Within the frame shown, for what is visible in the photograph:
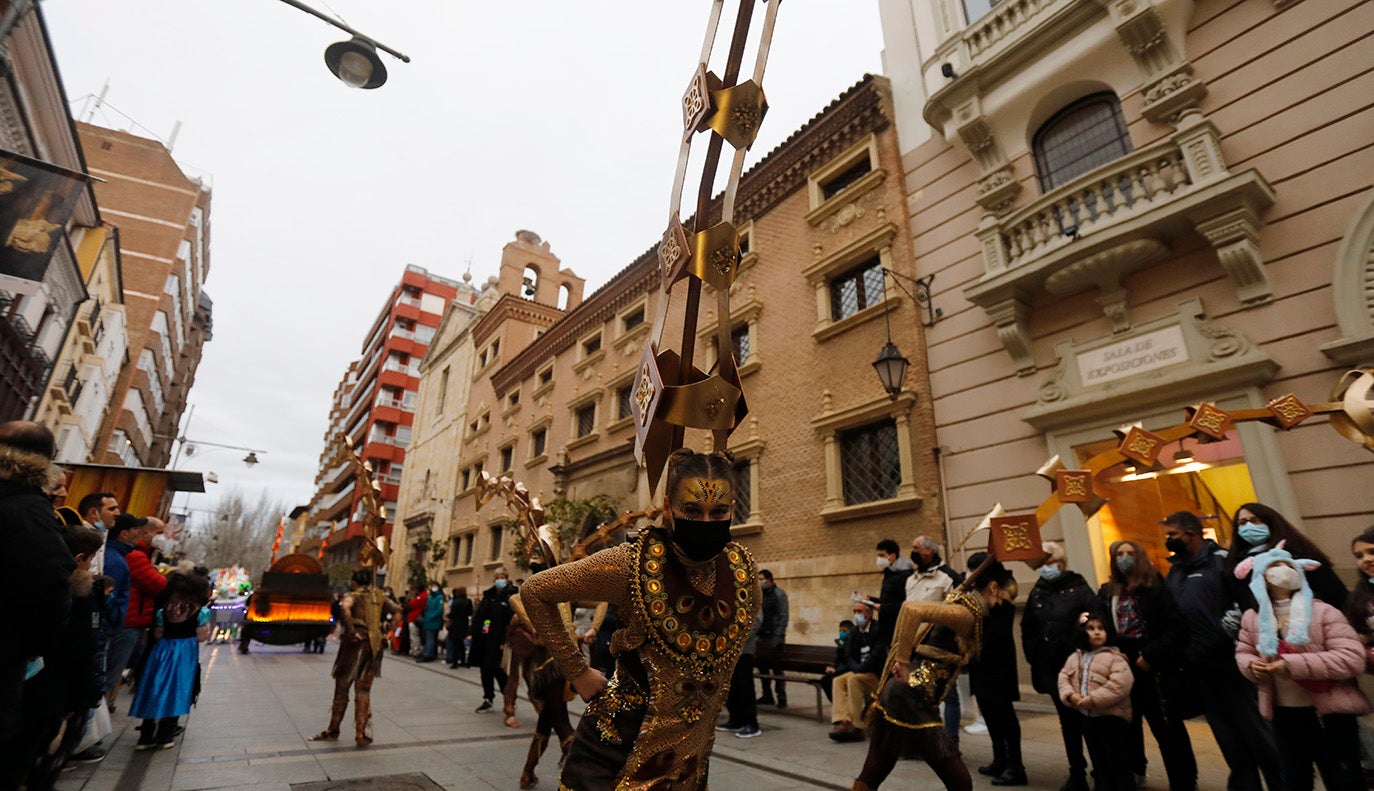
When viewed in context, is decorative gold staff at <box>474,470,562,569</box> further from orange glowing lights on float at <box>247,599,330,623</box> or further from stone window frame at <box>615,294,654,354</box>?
orange glowing lights on float at <box>247,599,330,623</box>

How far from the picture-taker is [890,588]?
21.6ft

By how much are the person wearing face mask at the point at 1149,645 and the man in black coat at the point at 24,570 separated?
621cm

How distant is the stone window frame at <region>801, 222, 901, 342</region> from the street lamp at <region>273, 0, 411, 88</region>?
334 inches

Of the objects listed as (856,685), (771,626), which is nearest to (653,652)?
(856,685)

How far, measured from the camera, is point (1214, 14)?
8.33 meters

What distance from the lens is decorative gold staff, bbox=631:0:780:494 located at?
229 cm

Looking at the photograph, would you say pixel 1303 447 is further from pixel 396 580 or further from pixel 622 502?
pixel 396 580

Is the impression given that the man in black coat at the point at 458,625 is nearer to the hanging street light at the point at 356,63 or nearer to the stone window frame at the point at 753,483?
the stone window frame at the point at 753,483

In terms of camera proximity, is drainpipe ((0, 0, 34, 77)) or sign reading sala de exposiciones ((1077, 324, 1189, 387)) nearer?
drainpipe ((0, 0, 34, 77))

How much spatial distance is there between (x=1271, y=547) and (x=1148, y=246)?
4680 mm

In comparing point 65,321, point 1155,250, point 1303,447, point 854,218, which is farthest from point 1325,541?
point 65,321

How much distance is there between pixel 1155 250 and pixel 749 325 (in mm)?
8270

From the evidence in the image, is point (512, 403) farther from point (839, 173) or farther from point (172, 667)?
point (172, 667)

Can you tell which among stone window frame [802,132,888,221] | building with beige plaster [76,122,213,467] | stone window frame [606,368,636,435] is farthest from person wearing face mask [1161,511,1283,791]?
building with beige plaster [76,122,213,467]
